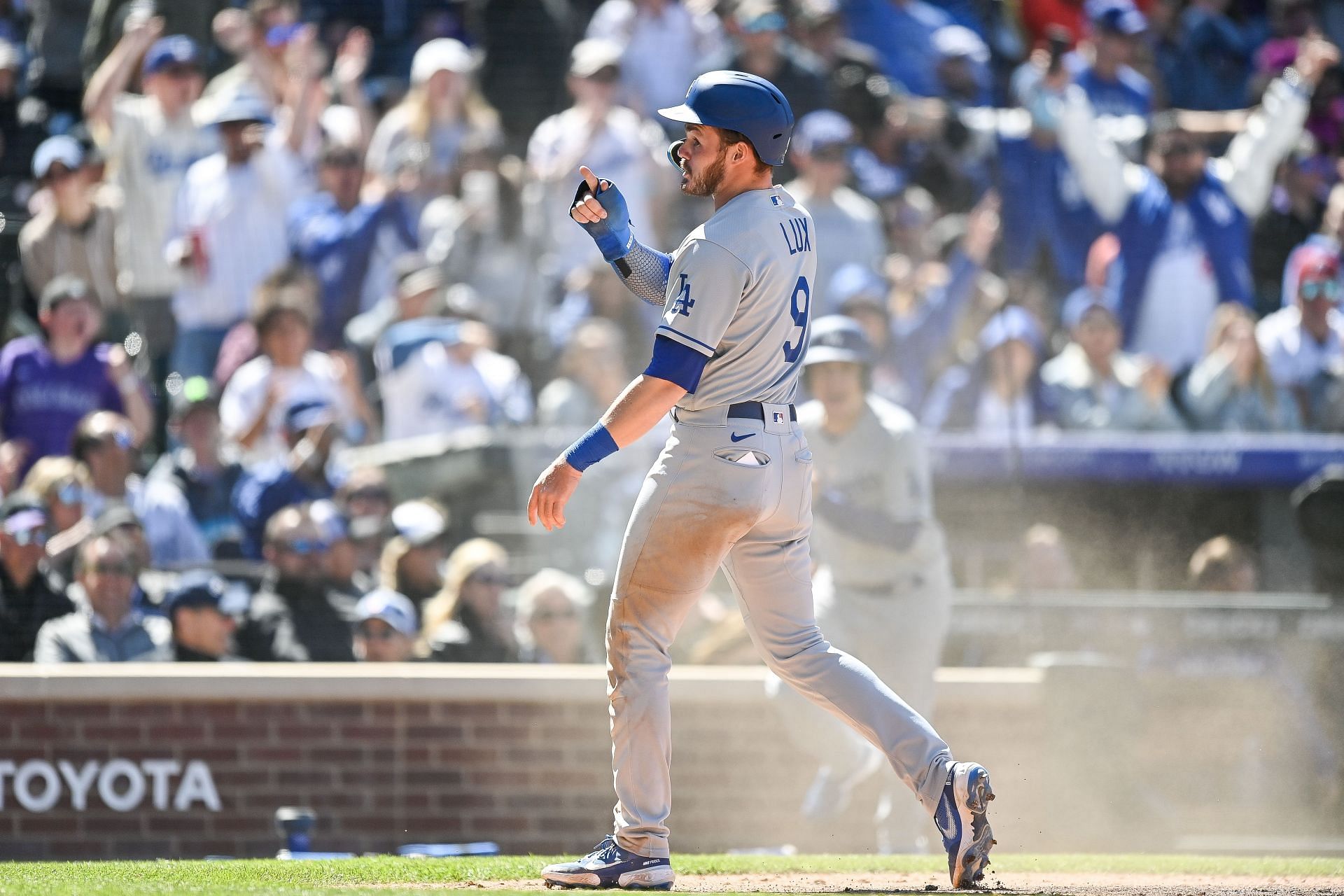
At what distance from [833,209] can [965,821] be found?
6269 mm

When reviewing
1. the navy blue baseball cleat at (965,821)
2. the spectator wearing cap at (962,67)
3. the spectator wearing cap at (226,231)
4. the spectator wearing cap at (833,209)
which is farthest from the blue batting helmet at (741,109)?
the spectator wearing cap at (962,67)

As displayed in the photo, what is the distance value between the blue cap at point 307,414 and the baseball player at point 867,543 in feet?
9.41

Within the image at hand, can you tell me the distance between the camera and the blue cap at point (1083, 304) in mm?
10195

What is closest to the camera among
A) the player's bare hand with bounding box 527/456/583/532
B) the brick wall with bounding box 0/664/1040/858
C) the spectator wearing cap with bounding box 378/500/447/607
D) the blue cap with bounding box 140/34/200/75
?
the player's bare hand with bounding box 527/456/583/532

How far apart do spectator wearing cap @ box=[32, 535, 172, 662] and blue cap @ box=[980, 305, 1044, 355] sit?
178 inches

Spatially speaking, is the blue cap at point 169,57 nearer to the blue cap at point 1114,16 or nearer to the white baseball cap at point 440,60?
the white baseball cap at point 440,60

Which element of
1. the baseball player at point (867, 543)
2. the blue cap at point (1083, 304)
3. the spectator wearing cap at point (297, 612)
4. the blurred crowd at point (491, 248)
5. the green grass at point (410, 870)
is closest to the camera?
the green grass at point (410, 870)

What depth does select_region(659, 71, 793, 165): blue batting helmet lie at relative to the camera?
453 centimetres

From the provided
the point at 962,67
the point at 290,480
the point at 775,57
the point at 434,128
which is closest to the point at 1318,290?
the point at 962,67

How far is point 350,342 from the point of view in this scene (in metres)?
10.3

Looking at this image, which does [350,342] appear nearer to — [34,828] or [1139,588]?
[34,828]

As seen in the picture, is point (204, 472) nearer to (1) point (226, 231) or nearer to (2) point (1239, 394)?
(1) point (226, 231)

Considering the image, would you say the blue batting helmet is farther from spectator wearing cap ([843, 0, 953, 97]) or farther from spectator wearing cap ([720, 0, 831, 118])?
spectator wearing cap ([843, 0, 953, 97])


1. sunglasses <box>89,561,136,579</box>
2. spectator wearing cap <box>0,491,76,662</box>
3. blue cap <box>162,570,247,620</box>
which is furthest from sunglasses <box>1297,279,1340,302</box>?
spectator wearing cap <box>0,491,76,662</box>
